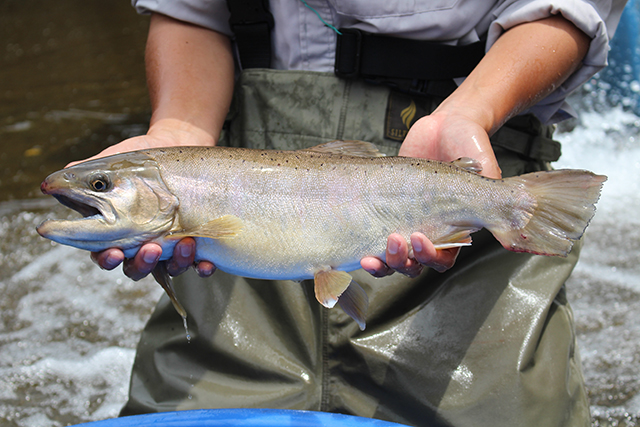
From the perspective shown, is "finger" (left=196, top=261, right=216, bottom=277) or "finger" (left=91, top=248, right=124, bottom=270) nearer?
"finger" (left=91, top=248, right=124, bottom=270)

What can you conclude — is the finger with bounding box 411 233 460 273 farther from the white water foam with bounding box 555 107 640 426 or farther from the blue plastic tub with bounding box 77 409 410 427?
the white water foam with bounding box 555 107 640 426

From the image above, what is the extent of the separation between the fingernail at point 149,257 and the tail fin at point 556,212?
1.18 metres

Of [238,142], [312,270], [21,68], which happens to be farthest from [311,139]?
[21,68]

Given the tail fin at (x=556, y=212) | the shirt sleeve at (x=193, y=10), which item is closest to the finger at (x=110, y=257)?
the tail fin at (x=556, y=212)

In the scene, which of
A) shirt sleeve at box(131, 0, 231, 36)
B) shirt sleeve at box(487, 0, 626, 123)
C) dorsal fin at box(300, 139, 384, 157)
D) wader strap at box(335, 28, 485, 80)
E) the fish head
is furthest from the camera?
shirt sleeve at box(131, 0, 231, 36)

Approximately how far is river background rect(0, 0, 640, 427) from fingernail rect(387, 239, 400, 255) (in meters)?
1.70

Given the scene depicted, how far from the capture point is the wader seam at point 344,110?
93.7 inches

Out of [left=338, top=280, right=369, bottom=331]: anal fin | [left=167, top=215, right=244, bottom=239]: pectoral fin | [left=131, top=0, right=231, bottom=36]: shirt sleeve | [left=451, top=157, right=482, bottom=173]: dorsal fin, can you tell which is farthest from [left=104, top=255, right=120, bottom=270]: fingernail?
[left=131, top=0, right=231, bottom=36]: shirt sleeve

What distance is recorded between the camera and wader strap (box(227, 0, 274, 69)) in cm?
245

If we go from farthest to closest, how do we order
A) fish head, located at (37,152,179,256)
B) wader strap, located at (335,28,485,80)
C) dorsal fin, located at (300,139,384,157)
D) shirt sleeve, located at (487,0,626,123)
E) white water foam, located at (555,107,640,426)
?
white water foam, located at (555,107,640,426)
wader strap, located at (335,28,485,80)
shirt sleeve, located at (487,0,626,123)
dorsal fin, located at (300,139,384,157)
fish head, located at (37,152,179,256)

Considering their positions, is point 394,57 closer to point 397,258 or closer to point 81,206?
point 397,258

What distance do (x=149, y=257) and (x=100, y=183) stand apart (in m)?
0.30

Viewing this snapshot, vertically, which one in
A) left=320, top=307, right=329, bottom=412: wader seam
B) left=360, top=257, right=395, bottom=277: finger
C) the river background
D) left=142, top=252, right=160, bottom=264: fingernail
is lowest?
the river background

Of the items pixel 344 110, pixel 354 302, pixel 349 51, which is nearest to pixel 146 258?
pixel 354 302
